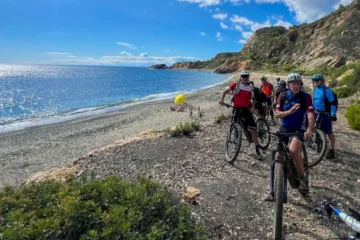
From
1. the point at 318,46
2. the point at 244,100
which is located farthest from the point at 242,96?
the point at 318,46

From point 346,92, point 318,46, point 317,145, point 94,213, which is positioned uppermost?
point 318,46

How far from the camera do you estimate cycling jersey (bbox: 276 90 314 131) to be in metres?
5.13

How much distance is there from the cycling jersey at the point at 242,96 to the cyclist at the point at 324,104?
177cm

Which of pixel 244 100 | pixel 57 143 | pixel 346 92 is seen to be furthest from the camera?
pixel 346 92

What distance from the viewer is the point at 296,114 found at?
5.18m

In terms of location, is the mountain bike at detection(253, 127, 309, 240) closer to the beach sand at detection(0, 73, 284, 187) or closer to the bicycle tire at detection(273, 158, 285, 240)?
the bicycle tire at detection(273, 158, 285, 240)

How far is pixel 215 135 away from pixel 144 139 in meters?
2.75

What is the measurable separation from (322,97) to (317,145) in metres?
1.32

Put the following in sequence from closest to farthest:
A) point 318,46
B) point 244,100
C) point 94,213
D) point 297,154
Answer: point 94,213 → point 297,154 → point 244,100 → point 318,46

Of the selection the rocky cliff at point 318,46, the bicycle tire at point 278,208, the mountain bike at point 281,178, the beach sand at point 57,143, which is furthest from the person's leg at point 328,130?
the rocky cliff at point 318,46

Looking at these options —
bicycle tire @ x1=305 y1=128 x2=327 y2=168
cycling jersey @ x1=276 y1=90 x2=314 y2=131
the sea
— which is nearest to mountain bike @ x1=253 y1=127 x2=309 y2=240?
cycling jersey @ x1=276 y1=90 x2=314 y2=131

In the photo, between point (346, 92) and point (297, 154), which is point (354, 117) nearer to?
point (297, 154)

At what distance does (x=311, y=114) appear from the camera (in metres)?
5.00

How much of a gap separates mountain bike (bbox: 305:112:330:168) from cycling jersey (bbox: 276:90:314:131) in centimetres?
241
